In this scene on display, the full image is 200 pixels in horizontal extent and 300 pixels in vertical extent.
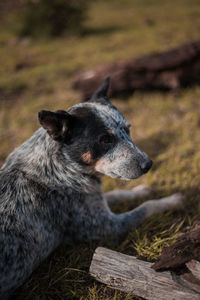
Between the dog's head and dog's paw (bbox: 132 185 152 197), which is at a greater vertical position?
the dog's head

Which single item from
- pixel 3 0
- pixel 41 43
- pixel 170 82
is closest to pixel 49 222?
pixel 170 82

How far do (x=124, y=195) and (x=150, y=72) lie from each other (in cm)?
410

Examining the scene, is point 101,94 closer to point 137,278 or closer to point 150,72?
point 137,278

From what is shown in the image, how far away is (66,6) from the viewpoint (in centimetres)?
1350

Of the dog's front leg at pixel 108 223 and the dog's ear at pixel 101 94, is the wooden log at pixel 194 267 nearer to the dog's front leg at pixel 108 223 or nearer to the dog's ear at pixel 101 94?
the dog's front leg at pixel 108 223

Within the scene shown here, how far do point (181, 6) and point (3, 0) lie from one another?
17.4 meters

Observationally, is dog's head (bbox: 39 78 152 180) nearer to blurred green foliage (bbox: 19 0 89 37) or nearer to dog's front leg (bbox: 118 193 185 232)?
dog's front leg (bbox: 118 193 185 232)

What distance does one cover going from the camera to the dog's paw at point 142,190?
12.6ft

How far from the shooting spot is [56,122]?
2.56 metres

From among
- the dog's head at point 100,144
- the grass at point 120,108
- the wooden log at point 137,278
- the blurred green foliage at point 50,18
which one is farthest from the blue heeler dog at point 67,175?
the blurred green foliage at point 50,18

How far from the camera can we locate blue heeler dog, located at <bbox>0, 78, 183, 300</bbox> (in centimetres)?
255

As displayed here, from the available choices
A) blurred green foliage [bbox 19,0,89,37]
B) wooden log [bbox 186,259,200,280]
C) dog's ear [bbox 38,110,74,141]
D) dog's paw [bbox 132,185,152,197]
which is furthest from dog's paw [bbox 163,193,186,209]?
blurred green foliage [bbox 19,0,89,37]

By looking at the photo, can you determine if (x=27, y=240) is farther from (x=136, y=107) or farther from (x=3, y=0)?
(x=3, y=0)

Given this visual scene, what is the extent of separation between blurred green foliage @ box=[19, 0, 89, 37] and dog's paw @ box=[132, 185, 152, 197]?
11848 millimetres
